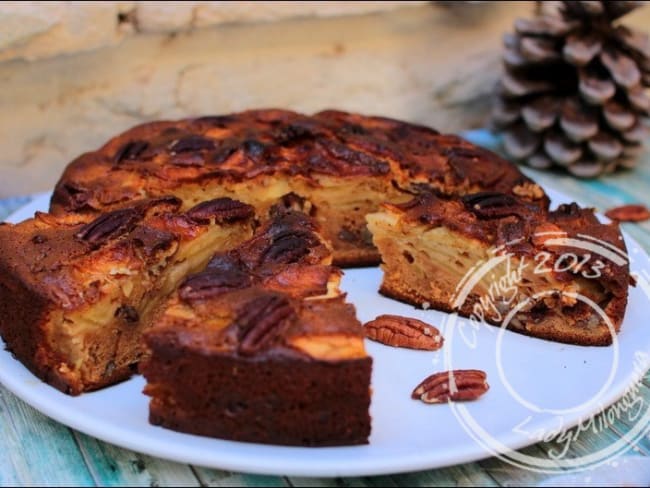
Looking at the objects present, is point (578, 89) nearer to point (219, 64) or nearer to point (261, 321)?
point (219, 64)

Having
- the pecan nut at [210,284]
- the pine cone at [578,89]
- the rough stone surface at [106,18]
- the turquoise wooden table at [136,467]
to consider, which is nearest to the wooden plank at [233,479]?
the turquoise wooden table at [136,467]

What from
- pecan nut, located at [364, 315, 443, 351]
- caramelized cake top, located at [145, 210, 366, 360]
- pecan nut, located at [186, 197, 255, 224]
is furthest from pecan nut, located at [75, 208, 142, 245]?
pecan nut, located at [364, 315, 443, 351]

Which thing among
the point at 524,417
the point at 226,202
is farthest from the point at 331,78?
the point at 524,417

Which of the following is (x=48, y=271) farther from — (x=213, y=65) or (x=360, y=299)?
(x=213, y=65)

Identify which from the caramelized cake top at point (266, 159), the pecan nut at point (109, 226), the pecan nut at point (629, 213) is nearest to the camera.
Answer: the pecan nut at point (109, 226)

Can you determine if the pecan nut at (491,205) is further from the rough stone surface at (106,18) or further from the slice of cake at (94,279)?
the rough stone surface at (106,18)

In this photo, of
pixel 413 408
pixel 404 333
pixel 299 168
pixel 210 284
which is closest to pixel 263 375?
pixel 210 284
